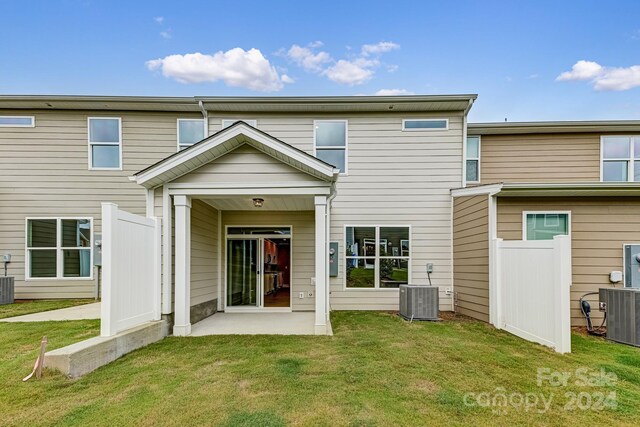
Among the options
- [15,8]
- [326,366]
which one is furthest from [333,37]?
[326,366]

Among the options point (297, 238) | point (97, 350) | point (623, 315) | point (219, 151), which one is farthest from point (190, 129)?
point (623, 315)

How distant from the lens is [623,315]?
17.7 ft

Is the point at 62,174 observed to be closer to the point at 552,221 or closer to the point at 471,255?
the point at 471,255

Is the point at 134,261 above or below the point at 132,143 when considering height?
below

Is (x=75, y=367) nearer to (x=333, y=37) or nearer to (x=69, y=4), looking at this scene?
(x=69, y=4)

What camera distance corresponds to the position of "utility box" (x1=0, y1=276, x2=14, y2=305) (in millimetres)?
8320

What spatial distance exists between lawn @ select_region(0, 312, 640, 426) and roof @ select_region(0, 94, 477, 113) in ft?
17.8

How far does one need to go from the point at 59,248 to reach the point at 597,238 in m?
12.8

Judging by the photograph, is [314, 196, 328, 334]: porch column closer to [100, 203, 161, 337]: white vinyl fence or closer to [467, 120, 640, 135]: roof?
[100, 203, 161, 337]: white vinyl fence

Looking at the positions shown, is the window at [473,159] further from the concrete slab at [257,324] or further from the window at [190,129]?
the window at [190,129]

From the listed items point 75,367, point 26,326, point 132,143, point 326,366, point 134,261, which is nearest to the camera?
point 75,367

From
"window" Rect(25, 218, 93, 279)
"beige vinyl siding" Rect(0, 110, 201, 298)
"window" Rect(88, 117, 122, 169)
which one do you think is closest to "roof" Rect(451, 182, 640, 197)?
"beige vinyl siding" Rect(0, 110, 201, 298)

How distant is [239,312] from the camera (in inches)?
320

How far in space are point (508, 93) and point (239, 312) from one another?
16.3 meters
